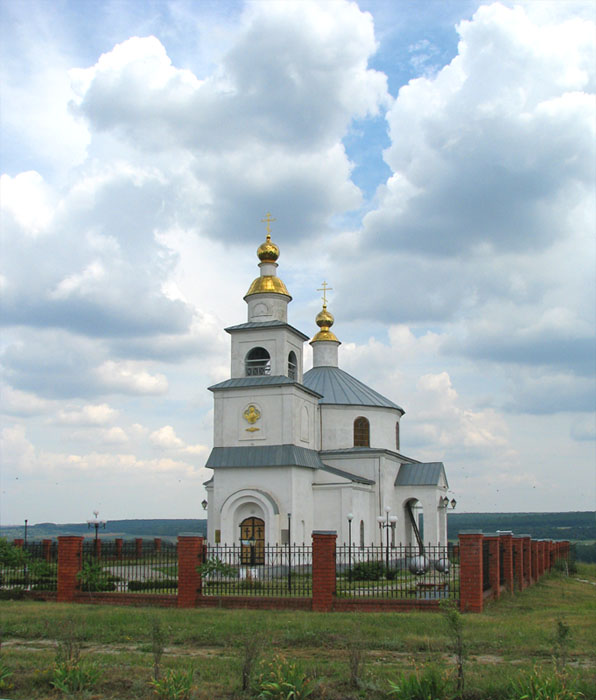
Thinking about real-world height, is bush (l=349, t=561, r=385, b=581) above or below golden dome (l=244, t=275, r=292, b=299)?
below

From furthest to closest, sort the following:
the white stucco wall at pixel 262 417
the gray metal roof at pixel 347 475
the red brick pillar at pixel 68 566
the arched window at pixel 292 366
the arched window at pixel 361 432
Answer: the arched window at pixel 361 432 < the arched window at pixel 292 366 < the gray metal roof at pixel 347 475 < the white stucco wall at pixel 262 417 < the red brick pillar at pixel 68 566

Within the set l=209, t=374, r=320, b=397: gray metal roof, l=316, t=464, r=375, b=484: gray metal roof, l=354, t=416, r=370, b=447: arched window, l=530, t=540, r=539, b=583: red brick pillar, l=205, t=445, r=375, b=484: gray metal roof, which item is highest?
l=209, t=374, r=320, b=397: gray metal roof

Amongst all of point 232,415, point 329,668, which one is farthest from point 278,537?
point 329,668

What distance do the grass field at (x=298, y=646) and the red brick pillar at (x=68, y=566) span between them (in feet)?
2.81

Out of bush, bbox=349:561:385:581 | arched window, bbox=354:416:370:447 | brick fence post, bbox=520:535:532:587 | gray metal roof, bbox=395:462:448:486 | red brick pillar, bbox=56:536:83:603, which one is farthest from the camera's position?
arched window, bbox=354:416:370:447

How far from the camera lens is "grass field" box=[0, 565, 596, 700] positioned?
9219mm

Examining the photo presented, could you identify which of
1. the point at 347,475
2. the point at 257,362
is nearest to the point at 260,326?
the point at 257,362

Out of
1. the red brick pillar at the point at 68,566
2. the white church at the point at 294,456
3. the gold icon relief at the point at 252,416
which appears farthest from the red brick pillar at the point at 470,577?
the gold icon relief at the point at 252,416

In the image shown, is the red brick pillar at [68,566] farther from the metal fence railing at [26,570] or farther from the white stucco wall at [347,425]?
the white stucco wall at [347,425]

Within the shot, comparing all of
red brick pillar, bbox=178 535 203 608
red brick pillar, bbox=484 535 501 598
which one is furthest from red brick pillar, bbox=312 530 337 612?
red brick pillar, bbox=484 535 501 598

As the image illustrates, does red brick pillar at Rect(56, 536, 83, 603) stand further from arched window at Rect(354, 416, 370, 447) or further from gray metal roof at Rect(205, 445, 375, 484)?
arched window at Rect(354, 416, 370, 447)

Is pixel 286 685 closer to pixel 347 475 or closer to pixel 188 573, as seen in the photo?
pixel 188 573

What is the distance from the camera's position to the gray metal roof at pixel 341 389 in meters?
37.7

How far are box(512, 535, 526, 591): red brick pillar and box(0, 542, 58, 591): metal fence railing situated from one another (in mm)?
12671
